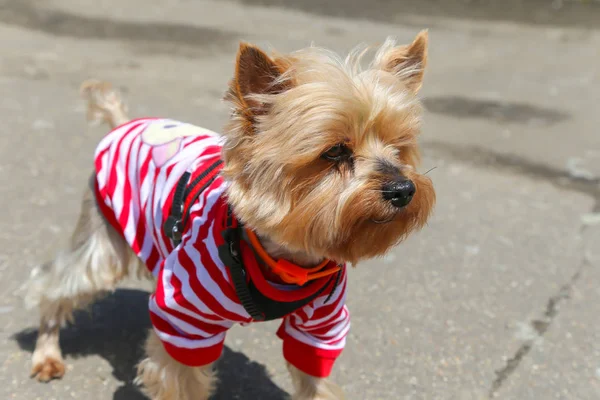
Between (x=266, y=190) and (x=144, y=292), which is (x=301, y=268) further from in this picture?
(x=144, y=292)

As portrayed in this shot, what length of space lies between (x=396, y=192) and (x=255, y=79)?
63 cm

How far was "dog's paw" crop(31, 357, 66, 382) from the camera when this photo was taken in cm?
317

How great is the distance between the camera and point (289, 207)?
239 cm

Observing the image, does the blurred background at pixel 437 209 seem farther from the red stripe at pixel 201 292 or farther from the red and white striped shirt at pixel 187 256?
the red stripe at pixel 201 292

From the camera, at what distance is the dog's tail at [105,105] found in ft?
11.9

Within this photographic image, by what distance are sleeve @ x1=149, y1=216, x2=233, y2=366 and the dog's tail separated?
1.33 meters

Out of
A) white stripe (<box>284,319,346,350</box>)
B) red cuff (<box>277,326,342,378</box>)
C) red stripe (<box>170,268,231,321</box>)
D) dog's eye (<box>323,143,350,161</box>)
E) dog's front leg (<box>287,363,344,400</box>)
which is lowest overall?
dog's front leg (<box>287,363,344,400</box>)

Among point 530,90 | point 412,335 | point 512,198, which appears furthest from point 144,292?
point 530,90

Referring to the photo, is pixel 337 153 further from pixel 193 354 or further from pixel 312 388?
pixel 312 388

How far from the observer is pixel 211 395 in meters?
3.17

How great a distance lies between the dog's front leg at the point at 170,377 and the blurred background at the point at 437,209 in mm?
396

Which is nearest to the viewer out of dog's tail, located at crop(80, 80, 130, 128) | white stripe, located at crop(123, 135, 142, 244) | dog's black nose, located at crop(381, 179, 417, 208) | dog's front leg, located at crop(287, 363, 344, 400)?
dog's black nose, located at crop(381, 179, 417, 208)

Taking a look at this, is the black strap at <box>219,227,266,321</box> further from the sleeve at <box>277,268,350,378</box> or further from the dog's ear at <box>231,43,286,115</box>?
the dog's ear at <box>231,43,286,115</box>

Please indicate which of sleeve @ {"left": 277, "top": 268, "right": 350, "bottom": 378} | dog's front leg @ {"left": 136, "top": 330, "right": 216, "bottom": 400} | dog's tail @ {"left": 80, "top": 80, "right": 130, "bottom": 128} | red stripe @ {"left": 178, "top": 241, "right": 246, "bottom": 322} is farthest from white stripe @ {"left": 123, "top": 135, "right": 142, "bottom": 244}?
sleeve @ {"left": 277, "top": 268, "right": 350, "bottom": 378}
